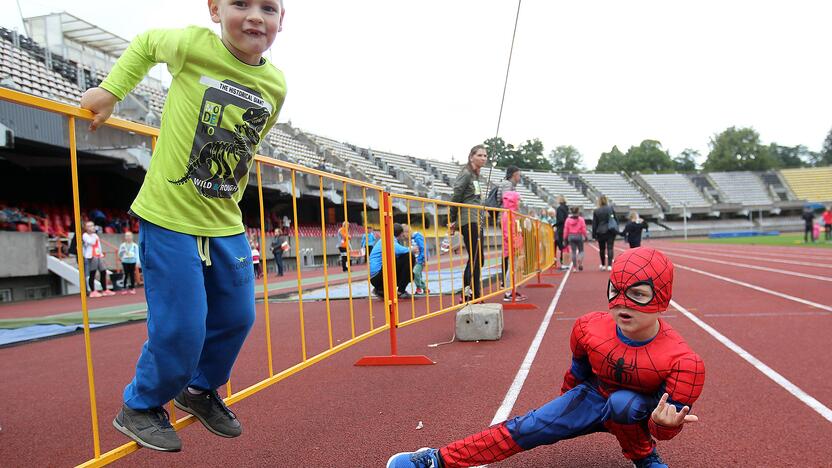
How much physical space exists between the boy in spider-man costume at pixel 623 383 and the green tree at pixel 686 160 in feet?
377

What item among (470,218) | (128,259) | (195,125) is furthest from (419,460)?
(128,259)

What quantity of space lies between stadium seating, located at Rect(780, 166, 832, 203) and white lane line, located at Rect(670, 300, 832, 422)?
7301 cm

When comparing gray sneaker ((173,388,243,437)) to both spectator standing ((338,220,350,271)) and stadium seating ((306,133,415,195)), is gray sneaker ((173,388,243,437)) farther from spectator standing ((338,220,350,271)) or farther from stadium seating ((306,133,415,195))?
stadium seating ((306,133,415,195))

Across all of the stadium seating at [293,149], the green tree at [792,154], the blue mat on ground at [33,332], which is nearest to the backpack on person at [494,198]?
the blue mat on ground at [33,332]

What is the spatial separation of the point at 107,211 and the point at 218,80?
68.3ft

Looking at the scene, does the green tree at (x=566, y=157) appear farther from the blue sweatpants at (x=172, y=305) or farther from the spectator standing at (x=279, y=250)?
the blue sweatpants at (x=172, y=305)

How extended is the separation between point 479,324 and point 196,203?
3.79 meters

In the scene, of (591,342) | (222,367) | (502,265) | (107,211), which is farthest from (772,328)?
(107,211)

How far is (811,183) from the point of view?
6619 cm

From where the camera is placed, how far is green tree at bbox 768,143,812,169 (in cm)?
9994

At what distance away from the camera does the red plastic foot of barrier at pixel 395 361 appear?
4.52m

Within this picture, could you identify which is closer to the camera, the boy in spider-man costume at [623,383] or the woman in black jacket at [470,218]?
the boy in spider-man costume at [623,383]

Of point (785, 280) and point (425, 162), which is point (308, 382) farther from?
point (425, 162)

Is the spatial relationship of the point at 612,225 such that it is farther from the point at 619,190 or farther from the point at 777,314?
the point at 619,190
